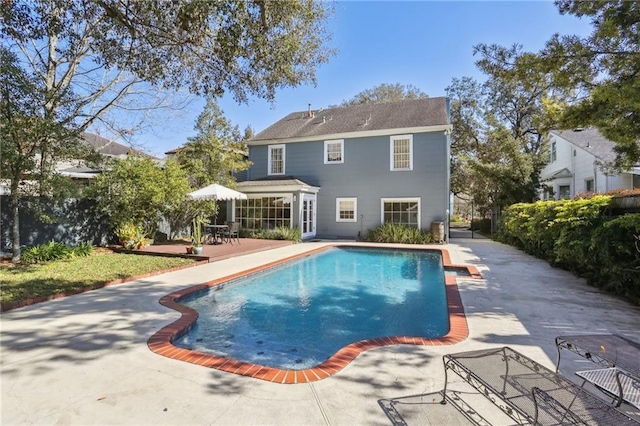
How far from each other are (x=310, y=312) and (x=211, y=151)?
12111 millimetres

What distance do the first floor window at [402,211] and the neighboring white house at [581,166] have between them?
22.6 ft

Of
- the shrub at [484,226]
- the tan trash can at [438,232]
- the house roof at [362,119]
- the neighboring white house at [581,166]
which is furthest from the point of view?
the shrub at [484,226]

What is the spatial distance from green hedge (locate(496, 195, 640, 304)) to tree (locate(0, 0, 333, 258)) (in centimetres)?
674

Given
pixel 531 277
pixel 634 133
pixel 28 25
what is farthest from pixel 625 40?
pixel 28 25

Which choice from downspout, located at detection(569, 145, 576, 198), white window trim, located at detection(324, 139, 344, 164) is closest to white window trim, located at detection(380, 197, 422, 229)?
white window trim, located at detection(324, 139, 344, 164)

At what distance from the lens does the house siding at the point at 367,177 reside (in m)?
16.5

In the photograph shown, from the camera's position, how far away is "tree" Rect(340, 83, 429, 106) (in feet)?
111

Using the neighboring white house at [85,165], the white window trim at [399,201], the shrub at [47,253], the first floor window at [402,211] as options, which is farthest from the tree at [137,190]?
the first floor window at [402,211]

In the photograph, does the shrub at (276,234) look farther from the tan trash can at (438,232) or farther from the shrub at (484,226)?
the shrub at (484,226)

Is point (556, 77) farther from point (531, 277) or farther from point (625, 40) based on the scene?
point (531, 277)

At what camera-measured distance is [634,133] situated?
5562 mm

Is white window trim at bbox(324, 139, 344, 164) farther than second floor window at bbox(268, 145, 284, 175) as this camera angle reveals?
No

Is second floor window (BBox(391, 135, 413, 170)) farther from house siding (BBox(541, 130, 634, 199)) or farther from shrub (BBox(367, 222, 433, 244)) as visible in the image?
house siding (BBox(541, 130, 634, 199))

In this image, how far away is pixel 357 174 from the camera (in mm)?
17922
